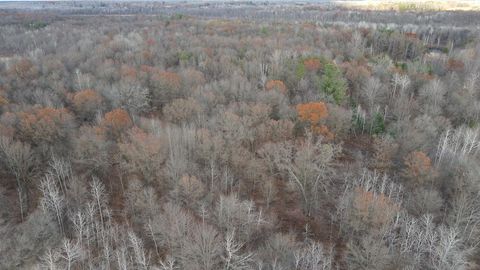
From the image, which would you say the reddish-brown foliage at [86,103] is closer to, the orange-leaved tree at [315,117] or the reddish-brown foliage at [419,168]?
the orange-leaved tree at [315,117]

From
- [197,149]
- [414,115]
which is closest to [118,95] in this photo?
[197,149]

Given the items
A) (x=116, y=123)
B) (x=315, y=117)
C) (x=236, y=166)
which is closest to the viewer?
(x=236, y=166)

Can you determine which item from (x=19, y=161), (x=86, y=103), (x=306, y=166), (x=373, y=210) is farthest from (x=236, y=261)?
(x=86, y=103)

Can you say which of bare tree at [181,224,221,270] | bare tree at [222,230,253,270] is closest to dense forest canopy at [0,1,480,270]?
bare tree at [181,224,221,270]

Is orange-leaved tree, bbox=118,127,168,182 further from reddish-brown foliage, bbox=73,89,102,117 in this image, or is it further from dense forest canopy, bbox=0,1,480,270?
reddish-brown foliage, bbox=73,89,102,117

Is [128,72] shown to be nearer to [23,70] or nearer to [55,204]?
[23,70]

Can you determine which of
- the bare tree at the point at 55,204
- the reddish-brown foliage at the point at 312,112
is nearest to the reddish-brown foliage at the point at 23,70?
the bare tree at the point at 55,204

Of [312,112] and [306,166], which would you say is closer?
[306,166]

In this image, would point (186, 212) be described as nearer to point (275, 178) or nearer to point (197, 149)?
point (197, 149)
